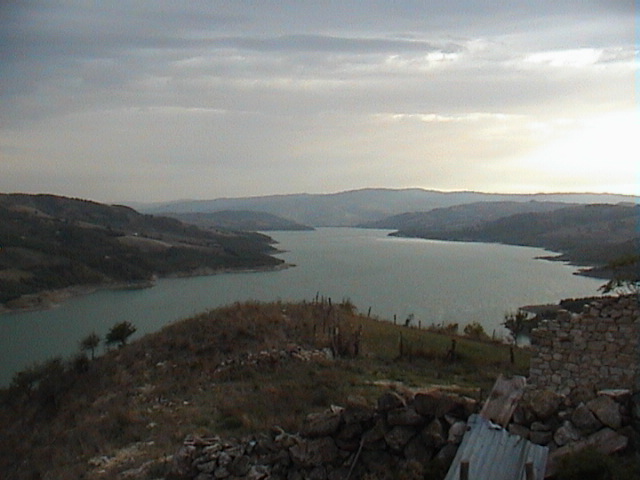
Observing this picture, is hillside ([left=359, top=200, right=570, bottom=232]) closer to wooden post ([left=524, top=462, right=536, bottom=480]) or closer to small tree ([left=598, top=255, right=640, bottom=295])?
small tree ([left=598, top=255, right=640, bottom=295])

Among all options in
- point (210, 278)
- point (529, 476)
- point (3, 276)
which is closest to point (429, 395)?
point (529, 476)

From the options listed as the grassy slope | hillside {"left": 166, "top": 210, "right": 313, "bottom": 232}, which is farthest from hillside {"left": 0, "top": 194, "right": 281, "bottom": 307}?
hillside {"left": 166, "top": 210, "right": 313, "bottom": 232}

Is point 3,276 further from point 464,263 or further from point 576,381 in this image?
point 576,381

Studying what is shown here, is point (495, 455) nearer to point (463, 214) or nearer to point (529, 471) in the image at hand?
point (529, 471)

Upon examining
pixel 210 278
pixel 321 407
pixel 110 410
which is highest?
pixel 321 407

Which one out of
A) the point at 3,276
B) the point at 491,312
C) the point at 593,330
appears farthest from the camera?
the point at 3,276

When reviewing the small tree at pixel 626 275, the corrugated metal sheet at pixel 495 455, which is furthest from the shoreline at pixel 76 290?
the corrugated metal sheet at pixel 495 455

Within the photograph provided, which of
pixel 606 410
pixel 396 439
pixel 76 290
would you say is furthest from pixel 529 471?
pixel 76 290
